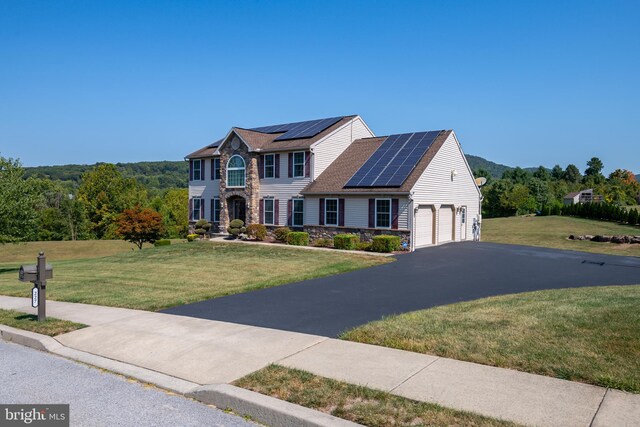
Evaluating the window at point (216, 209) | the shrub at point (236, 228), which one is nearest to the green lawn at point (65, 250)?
the window at point (216, 209)

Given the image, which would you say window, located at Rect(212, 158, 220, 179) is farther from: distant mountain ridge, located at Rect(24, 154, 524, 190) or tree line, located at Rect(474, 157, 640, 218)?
distant mountain ridge, located at Rect(24, 154, 524, 190)

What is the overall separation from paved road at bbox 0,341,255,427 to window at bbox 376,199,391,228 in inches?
741

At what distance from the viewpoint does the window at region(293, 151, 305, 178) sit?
29.3 metres

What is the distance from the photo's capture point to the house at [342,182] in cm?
2494

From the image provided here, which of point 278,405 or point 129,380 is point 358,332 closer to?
point 278,405

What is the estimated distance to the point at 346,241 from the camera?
24.6 meters

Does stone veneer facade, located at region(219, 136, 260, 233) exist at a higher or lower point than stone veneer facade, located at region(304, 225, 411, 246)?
higher

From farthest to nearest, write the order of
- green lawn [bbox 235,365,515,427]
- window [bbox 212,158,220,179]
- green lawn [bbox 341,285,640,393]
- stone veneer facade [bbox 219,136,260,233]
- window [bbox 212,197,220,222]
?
window [bbox 212,158,220,179] → window [bbox 212,197,220,222] → stone veneer facade [bbox 219,136,260,233] → green lawn [bbox 341,285,640,393] → green lawn [bbox 235,365,515,427]

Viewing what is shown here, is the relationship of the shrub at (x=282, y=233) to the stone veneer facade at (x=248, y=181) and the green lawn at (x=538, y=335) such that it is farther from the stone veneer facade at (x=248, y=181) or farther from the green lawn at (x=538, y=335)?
the green lawn at (x=538, y=335)

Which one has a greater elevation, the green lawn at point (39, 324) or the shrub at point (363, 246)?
the shrub at point (363, 246)

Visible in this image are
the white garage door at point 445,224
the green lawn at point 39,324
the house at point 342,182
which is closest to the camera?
the green lawn at point 39,324

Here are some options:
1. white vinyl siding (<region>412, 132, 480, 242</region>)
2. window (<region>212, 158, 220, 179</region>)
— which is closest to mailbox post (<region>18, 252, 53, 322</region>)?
white vinyl siding (<region>412, 132, 480, 242</region>)

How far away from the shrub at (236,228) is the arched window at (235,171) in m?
2.66

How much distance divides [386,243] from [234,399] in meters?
18.0
